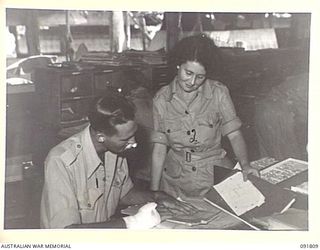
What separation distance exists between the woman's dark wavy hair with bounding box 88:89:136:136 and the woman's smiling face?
123 mm

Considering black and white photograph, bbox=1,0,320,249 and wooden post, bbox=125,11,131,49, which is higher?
wooden post, bbox=125,11,131,49

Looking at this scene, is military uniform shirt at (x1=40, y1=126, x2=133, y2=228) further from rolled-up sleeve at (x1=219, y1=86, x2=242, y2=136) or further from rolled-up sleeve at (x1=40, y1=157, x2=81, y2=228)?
rolled-up sleeve at (x1=219, y1=86, x2=242, y2=136)

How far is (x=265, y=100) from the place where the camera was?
42.5 inches

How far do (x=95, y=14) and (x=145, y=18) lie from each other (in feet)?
0.27

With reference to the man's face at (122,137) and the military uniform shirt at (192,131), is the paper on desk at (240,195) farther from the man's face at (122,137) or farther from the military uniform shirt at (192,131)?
the man's face at (122,137)

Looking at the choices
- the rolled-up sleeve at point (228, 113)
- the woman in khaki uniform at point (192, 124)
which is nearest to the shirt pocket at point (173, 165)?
the woman in khaki uniform at point (192, 124)

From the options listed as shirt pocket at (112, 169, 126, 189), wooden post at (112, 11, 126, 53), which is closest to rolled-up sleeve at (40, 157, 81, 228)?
shirt pocket at (112, 169, 126, 189)

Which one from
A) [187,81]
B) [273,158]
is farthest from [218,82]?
[273,158]

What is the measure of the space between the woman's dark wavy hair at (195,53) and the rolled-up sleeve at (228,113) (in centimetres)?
5

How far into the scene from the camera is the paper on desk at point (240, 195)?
979mm

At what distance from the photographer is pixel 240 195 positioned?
986 millimetres

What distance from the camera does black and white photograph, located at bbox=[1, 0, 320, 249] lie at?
0.99m

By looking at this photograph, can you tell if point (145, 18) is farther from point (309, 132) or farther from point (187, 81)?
point (309, 132)
